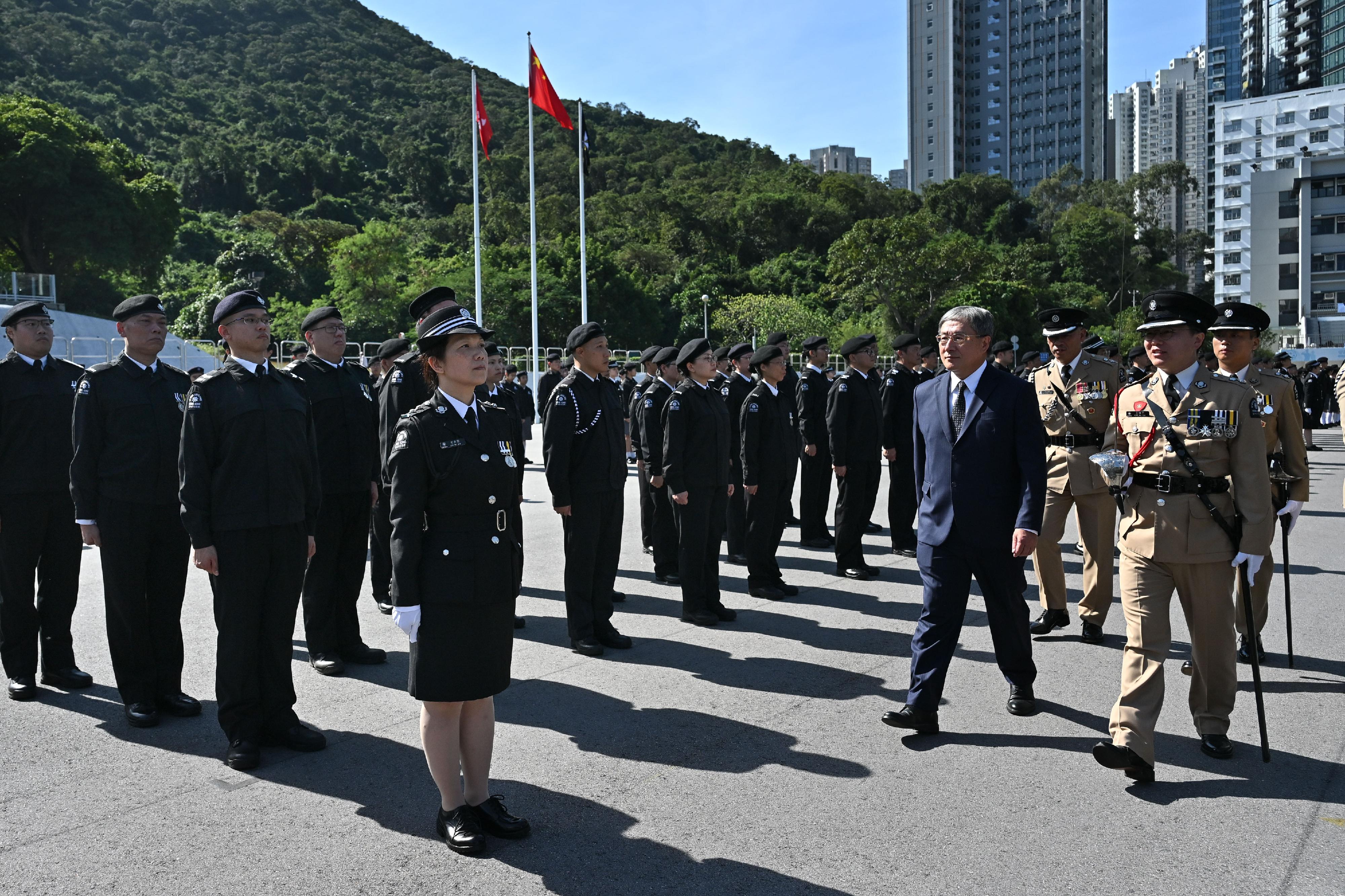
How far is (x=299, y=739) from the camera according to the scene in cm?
481

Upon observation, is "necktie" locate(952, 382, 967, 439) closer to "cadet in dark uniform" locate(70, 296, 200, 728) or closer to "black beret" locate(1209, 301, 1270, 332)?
"black beret" locate(1209, 301, 1270, 332)

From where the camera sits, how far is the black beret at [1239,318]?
241 inches

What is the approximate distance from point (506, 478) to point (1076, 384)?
15.3 feet

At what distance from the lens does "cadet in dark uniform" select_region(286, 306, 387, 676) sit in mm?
6246

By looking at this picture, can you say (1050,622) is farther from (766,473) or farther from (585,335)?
(585,335)

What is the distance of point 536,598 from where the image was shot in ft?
27.0

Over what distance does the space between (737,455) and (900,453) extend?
173 centimetres

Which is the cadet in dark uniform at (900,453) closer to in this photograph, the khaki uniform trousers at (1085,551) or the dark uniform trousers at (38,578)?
the khaki uniform trousers at (1085,551)

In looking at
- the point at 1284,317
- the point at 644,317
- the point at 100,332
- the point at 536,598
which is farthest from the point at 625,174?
the point at 536,598

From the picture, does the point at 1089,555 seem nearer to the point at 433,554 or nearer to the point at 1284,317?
the point at 433,554

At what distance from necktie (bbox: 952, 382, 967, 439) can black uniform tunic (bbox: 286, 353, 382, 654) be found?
3697mm

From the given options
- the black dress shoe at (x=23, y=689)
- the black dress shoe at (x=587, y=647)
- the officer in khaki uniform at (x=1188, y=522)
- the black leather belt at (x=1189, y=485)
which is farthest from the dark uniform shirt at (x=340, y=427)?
the black leather belt at (x=1189, y=485)

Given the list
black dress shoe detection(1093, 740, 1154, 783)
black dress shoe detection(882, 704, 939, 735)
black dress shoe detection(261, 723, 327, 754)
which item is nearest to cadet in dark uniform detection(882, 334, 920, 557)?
black dress shoe detection(882, 704, 939, 735)

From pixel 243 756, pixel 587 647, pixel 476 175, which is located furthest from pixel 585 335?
pixel 476 175
